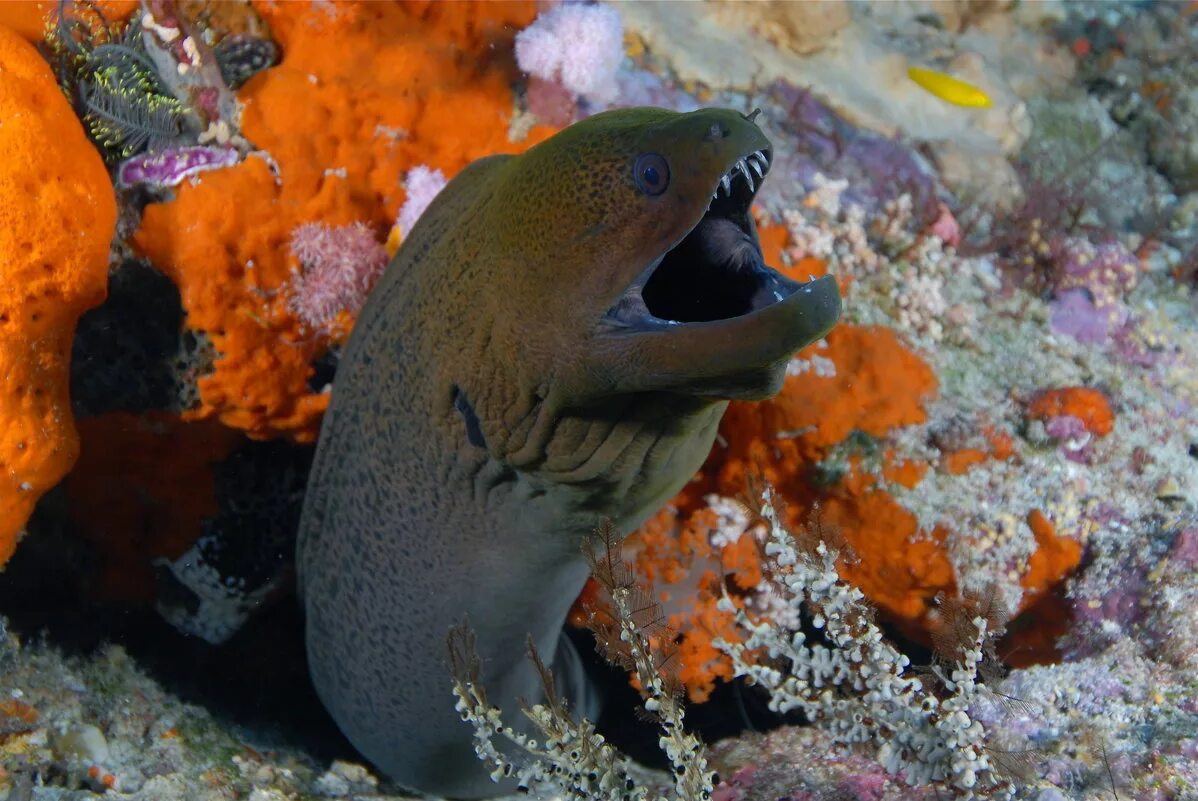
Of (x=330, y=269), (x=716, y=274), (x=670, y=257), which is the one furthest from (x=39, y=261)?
(x=716, y=274)

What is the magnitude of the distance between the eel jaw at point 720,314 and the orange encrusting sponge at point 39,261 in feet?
6.11

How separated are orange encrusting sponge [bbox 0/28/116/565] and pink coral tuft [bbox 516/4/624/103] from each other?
5.11 feet

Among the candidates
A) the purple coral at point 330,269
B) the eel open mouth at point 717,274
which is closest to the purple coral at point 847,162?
the eel open mouth at point 717,274

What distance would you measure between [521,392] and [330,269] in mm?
1286

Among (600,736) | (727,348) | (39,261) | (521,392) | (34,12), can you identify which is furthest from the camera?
(34,12)

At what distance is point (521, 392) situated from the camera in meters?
1.94

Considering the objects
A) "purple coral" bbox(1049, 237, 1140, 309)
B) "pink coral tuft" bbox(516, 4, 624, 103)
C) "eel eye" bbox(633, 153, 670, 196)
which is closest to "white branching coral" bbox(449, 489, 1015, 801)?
"eel eye" bbox(633, 153, 670, 196)

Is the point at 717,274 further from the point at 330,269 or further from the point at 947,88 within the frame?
the point at 947,88

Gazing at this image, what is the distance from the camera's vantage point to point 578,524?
7.45 ft

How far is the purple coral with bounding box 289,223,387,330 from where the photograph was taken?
112 inches

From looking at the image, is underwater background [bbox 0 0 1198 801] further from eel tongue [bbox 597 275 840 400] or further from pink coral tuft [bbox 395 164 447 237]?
eel tongue [bbox 597 275 840 400]

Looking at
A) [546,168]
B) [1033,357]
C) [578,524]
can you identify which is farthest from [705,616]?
[546,168]

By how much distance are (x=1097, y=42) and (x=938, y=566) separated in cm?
426

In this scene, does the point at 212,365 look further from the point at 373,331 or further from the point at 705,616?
the point at 705,616
